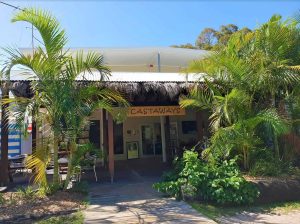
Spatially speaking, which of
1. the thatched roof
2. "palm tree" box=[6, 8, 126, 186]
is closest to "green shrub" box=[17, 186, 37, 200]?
"palm tree" box=[6, 8, 126, 186]

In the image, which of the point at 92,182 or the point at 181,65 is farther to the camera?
the point at 181,65

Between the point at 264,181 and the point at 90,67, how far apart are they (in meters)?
4.73

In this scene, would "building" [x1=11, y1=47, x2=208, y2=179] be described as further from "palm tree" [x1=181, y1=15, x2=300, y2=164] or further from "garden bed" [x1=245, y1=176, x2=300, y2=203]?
"garden bed" [x1=245, y1=176, x2=300, y2=203]

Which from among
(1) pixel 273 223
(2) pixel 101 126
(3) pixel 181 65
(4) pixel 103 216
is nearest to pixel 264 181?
(1) pixel 273 223

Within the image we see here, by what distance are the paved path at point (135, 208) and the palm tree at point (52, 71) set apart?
1679mm

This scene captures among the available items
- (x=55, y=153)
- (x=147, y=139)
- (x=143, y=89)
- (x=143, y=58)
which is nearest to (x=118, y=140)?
(x=147, y=139)

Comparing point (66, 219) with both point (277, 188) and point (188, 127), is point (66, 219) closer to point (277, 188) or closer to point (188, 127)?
point (277, 188)

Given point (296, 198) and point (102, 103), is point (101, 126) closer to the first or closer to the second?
point (102, 103)

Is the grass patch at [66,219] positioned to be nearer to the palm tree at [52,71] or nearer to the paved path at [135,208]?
the paved path at [135,208]

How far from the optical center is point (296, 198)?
7.57 metres

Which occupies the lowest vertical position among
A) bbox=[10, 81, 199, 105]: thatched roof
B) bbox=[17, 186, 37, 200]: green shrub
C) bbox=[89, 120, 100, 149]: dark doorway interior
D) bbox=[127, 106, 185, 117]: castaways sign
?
bbox=[17, 186, 37, 200]: green shrub

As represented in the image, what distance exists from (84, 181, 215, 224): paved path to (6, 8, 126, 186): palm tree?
1679 mm

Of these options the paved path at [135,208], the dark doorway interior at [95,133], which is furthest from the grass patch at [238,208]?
the dark doorway interior at [95,133]

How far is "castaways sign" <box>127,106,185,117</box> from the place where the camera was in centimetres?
1020
